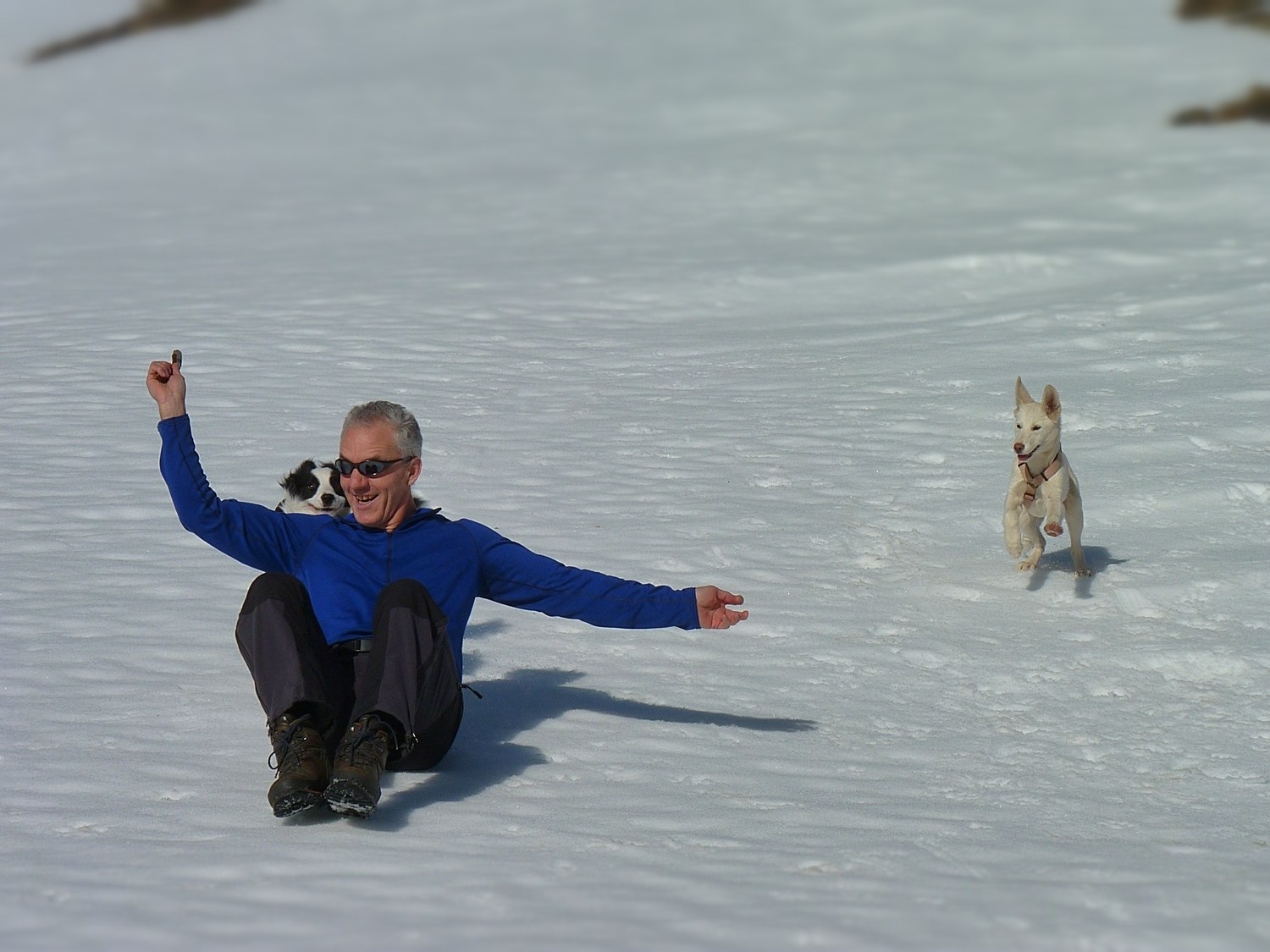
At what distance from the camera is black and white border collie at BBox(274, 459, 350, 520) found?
19.9ft

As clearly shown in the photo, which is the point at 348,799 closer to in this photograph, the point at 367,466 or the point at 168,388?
the point at 367,466

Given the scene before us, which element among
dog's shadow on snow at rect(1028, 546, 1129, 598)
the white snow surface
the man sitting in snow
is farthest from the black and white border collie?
dog's shadow on snow at rect(1028, 546, 1129, 598)

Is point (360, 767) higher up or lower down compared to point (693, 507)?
lower down

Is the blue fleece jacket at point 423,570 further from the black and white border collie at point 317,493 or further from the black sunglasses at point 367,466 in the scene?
the black and white border collie at point 317,493

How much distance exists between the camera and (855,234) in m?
14.7

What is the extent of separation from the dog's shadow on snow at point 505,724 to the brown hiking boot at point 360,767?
0.17m

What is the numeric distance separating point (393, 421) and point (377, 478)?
0.57ft

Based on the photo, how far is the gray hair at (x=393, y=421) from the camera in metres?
4.57

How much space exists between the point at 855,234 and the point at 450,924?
39.2 feet

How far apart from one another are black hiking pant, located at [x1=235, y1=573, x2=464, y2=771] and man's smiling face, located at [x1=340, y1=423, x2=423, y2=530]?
267mm

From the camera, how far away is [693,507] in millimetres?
7605

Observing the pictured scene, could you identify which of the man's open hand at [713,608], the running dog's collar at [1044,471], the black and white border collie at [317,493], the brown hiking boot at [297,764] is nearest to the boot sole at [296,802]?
the brown hiking boot at [297,764]

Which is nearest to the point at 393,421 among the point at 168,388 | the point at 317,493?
the point at 168,388

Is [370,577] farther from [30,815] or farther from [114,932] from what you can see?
[114,932]
